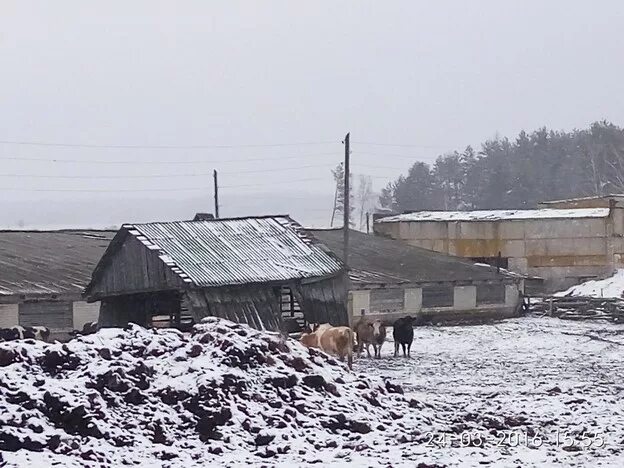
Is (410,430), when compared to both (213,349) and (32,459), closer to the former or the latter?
(213,349)

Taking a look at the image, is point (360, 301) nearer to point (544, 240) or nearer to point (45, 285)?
point (45, 285)

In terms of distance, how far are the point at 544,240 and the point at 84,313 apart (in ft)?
91.8

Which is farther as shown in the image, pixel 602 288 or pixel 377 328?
pixel 602 288

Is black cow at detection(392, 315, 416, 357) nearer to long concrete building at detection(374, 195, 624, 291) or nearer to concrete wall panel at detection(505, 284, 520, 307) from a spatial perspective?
concrete wall panel at detection(505, 284, 520, 307)

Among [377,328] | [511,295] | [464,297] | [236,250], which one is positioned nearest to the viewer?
[236,250]

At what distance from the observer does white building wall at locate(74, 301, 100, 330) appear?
1319 inches

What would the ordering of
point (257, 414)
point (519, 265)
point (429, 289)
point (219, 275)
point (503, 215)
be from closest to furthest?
point (257, 414) → point (219, 275) → point (429, 289) → point (519, 265) → point (503, 215)

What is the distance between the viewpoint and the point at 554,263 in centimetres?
5388

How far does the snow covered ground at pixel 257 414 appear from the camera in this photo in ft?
46.3

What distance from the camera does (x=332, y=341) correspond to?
25797 millimetres

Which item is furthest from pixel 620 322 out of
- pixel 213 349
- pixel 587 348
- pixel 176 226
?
pixel 213 349

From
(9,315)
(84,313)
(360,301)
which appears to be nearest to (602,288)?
(360,301)
